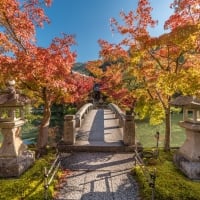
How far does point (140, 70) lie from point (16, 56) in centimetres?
646

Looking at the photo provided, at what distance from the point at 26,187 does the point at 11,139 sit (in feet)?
7.37

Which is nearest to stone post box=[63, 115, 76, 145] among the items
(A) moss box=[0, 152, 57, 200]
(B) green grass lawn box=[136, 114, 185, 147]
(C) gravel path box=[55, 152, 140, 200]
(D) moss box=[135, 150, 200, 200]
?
(C) gravel path box=[55, 152, 140, 200]

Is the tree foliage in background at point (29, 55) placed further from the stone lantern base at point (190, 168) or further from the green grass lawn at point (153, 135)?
the green grass lawn at point (153, 135)

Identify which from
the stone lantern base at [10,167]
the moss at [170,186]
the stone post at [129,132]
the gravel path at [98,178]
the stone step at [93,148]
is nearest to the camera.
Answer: the moss at [170,186]

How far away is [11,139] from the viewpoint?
862cm

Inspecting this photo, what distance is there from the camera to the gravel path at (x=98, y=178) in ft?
23.1

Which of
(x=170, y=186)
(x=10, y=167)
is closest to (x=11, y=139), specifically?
(x=10, y=167)

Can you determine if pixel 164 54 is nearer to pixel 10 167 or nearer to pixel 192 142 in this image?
pixel 192 142

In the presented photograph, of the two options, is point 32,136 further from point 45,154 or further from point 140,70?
point 140,70

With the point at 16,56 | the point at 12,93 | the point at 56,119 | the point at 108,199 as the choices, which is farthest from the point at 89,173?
the point at 56,119

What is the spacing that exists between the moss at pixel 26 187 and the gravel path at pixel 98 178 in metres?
0.63

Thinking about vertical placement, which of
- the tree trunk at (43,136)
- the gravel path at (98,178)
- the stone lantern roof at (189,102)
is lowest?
the gravel path at (98,178)

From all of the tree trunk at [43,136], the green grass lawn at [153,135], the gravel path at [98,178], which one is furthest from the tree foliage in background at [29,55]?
the green grass lawn at [153,135]

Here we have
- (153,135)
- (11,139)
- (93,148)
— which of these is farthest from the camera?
(153,135)
